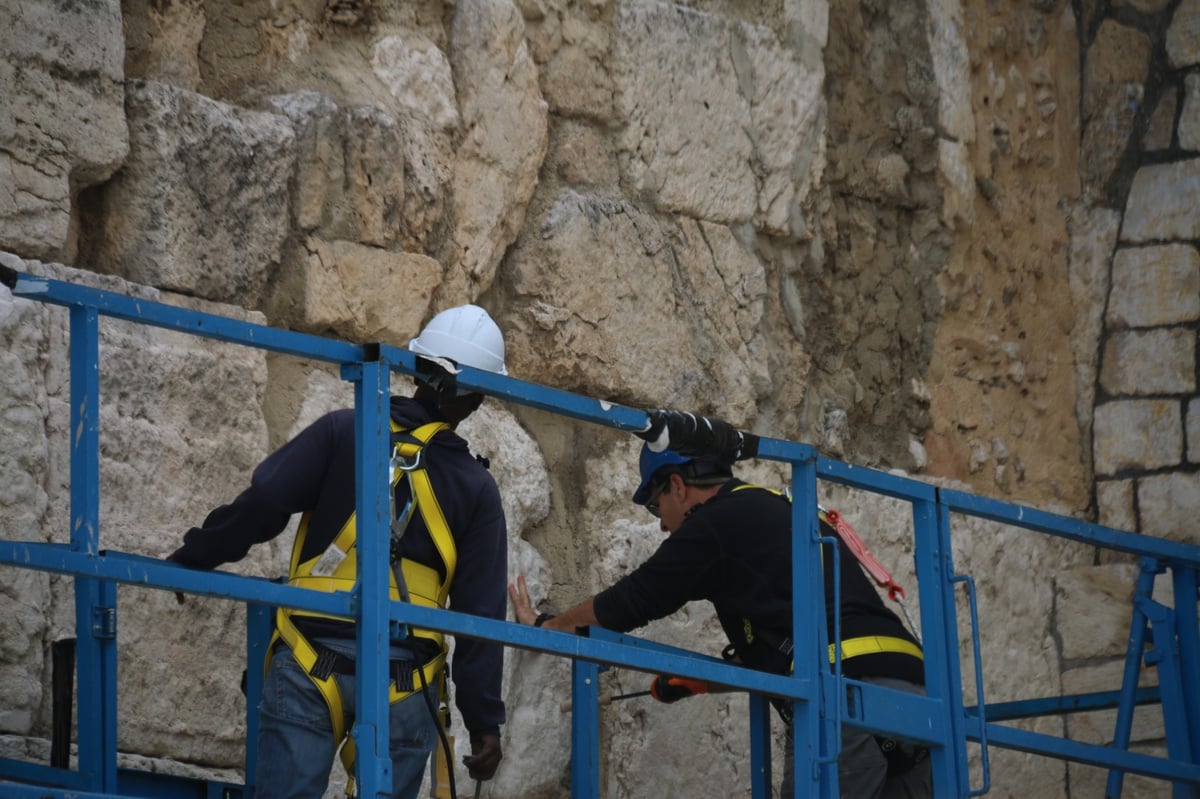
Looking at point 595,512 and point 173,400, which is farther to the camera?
point 595,512

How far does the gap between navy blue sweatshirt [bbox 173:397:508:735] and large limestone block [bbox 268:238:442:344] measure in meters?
1.01

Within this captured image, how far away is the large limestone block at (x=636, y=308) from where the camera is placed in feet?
16.9

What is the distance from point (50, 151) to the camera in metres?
4.05

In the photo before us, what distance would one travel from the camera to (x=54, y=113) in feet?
13.3

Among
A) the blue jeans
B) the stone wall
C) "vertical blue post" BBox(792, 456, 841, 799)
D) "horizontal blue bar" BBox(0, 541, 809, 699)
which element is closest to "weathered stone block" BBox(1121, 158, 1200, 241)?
the stone wall

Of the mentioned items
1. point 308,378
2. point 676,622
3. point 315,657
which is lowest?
point 315,657

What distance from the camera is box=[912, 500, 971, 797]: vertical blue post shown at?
3957 mm

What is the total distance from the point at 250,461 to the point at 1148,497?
375 centimetres

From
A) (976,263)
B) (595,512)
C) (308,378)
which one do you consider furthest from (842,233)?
(308,378)

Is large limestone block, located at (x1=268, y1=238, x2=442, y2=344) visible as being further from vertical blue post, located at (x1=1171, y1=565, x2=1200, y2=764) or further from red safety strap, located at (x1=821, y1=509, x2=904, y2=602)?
vertical blue post, located at (x1=1171, y1=565, x2=1200, y2=764)

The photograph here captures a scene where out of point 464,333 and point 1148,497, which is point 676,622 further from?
point 1148,497

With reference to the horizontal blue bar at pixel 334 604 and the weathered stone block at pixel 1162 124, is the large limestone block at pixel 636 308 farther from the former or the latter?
the weathered stone block at pixel 1162 124

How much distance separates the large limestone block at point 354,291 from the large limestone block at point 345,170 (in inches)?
2.3

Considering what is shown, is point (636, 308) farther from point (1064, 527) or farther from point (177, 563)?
point (177, 563)
